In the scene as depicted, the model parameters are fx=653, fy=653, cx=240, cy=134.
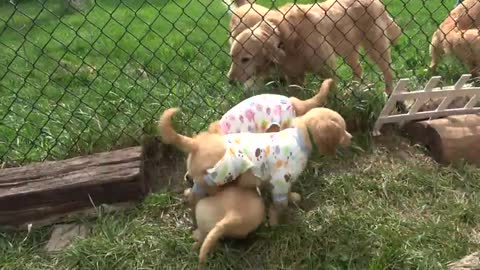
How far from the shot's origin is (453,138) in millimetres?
3809

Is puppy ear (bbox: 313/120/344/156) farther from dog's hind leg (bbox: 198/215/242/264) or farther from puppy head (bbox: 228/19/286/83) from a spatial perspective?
puppy head (bbox: 228/19/286/83)

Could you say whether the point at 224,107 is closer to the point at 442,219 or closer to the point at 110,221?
the point at 110,221

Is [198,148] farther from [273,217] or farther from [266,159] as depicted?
[273,217]

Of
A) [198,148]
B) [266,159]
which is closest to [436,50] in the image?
[266,159]

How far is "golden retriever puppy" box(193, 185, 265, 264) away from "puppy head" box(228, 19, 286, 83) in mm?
1687

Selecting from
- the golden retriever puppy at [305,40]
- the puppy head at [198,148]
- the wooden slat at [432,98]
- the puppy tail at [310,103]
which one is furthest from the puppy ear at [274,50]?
the puppy head at [198,148]

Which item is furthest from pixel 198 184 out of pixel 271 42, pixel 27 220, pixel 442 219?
pixel 271 42

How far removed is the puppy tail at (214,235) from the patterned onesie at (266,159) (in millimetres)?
217

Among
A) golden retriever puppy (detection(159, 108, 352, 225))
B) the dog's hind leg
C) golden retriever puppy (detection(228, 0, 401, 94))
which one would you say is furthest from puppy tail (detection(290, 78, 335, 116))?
golden retriever puppy (detection(228, 0, 401, 94))

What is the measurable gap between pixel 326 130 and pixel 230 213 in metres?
0.63

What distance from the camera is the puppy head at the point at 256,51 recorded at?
4.50m

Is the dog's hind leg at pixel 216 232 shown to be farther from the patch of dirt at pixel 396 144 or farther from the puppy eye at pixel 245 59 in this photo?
the puppy eye at pixel 245 59

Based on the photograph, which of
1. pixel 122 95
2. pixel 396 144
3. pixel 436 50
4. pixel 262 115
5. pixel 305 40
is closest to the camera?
pixel 262 115

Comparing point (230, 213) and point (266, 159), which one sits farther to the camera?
point (266, 159)
